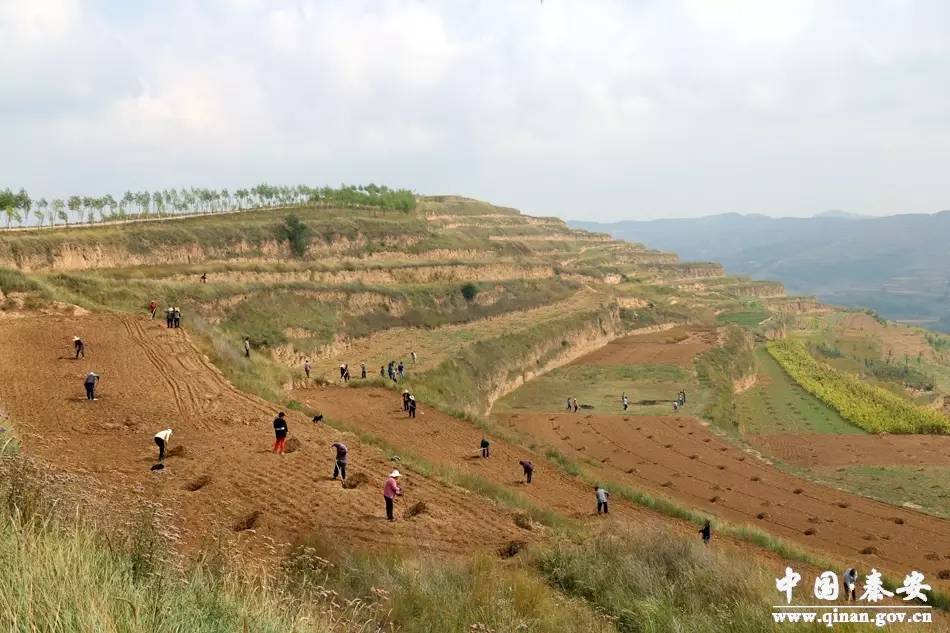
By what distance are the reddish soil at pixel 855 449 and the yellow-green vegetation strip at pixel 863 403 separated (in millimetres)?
2542

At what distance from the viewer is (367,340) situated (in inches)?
2227

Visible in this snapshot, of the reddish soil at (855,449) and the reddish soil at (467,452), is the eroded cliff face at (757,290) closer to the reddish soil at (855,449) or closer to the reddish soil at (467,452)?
the reddish soil at (855,449)

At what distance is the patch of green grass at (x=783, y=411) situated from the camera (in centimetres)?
4934

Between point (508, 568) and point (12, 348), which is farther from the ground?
point (12, 348)

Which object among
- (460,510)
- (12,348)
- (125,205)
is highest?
(125,205)

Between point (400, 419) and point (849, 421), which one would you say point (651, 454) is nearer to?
point (400, 419)

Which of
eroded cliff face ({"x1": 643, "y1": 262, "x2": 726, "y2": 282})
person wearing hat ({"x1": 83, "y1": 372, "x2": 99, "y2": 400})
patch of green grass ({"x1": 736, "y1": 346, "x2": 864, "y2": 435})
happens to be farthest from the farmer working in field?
eroded cliff face ({"x1": 643, "y1": 262, "x2": 726, "y2": 282})

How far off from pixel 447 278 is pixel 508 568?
229 feet

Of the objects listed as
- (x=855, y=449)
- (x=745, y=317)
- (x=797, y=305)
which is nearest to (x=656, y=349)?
(x=855, y=449)

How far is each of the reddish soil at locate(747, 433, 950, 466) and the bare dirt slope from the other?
30138mm

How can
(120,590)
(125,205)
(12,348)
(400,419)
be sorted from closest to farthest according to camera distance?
1. (120,590)
2. (12,348)
3. (400,419)
4. (125,205)

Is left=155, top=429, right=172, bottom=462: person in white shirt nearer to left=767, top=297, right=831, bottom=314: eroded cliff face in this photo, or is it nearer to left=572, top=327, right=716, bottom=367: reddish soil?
left=572, top=327, right=716, bottom=367: reddish soil

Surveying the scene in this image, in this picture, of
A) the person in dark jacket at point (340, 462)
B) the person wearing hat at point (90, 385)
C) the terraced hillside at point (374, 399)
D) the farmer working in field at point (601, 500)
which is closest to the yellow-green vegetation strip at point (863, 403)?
the terraced hillside at point (374, 399)

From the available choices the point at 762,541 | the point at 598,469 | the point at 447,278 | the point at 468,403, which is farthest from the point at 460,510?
the point at 447,278
